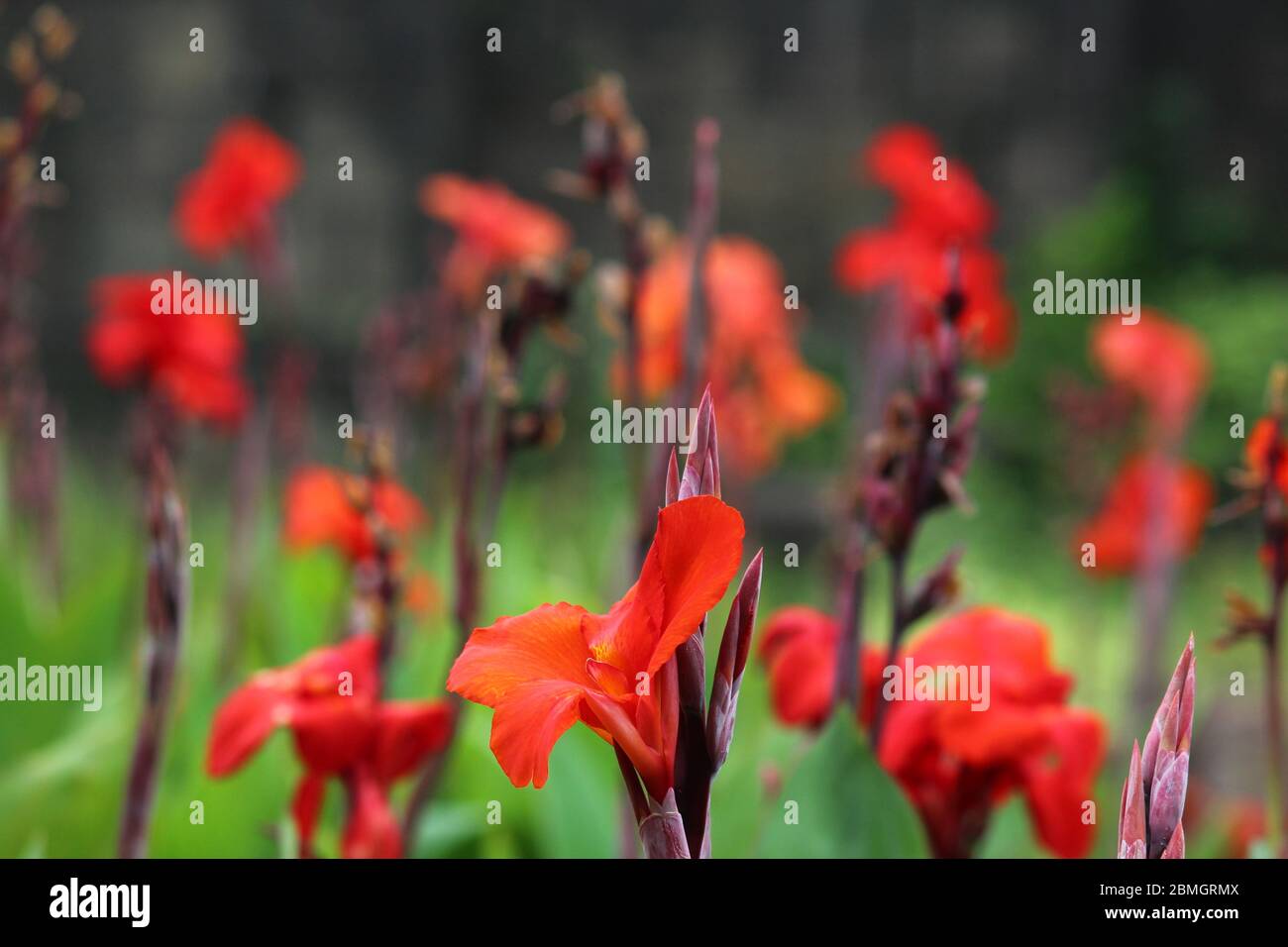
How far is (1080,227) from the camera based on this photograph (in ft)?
15.4

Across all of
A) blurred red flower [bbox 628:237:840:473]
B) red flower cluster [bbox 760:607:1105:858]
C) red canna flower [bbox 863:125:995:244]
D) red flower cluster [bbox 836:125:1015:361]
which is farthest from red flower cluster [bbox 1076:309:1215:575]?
red flower cluster [bbox 760:607:1105:858]

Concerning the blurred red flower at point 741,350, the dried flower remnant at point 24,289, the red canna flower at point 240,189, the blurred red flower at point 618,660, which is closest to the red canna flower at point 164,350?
the dried flower remnant at point 24,289

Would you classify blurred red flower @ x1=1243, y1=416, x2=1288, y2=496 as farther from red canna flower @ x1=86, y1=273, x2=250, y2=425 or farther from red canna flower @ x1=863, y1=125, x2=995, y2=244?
red canna flower @ x1=86, y1=273, x2=250, y2=425

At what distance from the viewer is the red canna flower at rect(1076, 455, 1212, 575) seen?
1934mm

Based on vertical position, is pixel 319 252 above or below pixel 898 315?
above

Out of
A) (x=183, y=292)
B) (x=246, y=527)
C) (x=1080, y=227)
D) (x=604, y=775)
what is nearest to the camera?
(x=604, y=775)

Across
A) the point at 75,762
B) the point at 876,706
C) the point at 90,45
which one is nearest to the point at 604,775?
the point at 75,762

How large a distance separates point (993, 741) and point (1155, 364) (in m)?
1.50

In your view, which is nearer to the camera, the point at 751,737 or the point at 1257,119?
the point at 751,737

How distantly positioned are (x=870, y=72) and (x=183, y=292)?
11.9ft

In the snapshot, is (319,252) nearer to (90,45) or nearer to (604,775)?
(90,45)

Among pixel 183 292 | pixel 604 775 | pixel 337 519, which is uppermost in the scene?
pixel 183 292

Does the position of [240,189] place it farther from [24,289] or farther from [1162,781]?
[1162,781]

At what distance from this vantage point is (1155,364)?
211cm
